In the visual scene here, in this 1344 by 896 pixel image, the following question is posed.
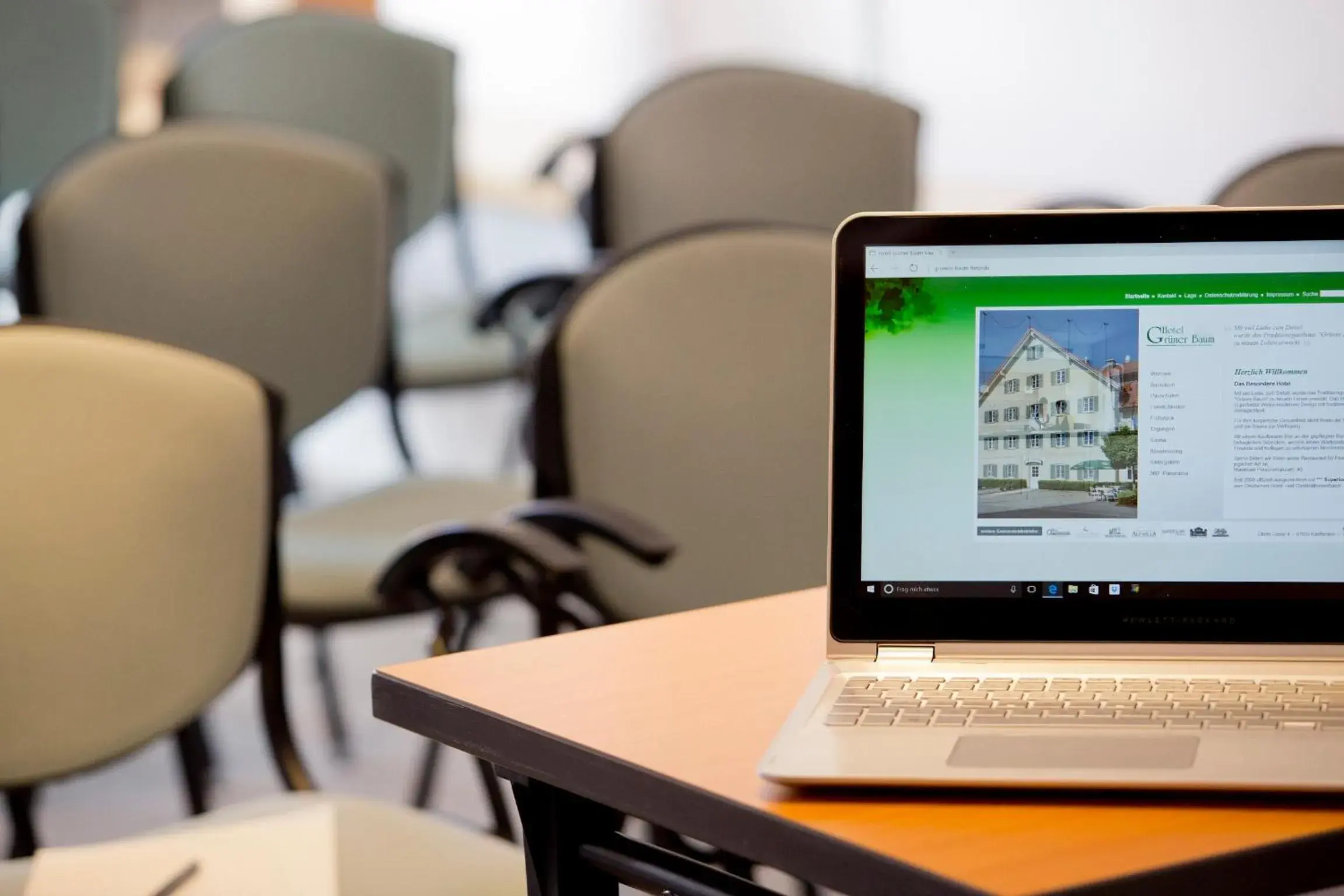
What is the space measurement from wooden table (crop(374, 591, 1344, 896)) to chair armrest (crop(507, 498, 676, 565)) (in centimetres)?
49

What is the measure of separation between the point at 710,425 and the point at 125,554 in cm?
73

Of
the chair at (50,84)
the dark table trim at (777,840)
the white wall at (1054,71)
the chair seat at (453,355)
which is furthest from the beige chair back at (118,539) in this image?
the chair at (50,84)

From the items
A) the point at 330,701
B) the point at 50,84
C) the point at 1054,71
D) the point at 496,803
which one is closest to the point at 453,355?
the point at 330,701

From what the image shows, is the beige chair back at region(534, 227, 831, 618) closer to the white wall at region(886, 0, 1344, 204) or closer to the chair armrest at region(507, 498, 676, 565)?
the chair armrest at region(507, 498, 676, 565)

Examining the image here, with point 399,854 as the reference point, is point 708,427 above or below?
above

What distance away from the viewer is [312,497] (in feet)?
11.0

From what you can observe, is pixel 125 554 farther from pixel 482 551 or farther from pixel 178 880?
pixel 178 880

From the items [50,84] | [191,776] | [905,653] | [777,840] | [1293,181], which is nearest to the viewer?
[777,840]

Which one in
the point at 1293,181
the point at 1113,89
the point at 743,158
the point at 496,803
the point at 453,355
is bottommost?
the point at 496,803

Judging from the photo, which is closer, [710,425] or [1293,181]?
[710,425]

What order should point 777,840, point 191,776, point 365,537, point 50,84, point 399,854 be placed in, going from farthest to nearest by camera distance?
point 50,84
point 365,537
point 191,776
point 399,854
point 777,840

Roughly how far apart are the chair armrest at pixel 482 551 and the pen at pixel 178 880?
0.60 m

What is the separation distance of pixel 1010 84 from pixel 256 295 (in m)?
1.83

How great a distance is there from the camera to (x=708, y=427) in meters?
2.35
